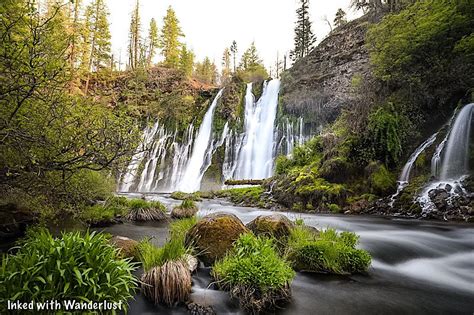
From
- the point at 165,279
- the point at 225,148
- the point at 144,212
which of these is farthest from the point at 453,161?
the point at 225,148

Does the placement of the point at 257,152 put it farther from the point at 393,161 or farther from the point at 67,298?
the point at 67,298

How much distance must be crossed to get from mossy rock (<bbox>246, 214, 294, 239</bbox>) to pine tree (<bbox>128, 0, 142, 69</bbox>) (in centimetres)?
5397

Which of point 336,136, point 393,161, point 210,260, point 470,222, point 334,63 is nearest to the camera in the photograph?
point 210,260

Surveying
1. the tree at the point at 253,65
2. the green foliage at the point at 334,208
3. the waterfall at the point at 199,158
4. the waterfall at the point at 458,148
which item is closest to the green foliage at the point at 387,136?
the waterfall at the point at 458,148

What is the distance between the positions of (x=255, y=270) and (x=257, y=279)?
0.45ft

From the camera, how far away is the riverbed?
465 centimetres

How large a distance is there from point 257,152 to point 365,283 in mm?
24134

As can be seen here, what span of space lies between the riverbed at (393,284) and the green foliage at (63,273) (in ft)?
4.21

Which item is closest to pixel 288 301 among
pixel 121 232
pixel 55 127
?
pixel 55 127

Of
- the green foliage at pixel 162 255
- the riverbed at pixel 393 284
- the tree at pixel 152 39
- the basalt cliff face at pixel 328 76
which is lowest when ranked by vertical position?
the riverbed at pixel 393 284

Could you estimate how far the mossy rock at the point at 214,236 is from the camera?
20.3 feet

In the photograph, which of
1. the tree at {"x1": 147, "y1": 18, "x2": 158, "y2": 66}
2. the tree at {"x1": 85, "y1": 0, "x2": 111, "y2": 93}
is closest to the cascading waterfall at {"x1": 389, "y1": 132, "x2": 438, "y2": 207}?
the tree at {"x1": 85, "y1": 0, "x2": 111, "y2": 93}

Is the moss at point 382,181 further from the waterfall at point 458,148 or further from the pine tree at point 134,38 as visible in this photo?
the pine tree at point 134,38

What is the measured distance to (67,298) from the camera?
120 inches
